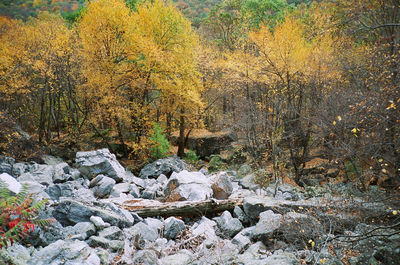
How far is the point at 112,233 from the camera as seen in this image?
203 inches

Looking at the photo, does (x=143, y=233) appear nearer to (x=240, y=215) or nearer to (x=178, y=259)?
(x=178, y=259)

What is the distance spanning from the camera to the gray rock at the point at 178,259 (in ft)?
14.8

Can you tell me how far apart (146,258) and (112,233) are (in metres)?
1.00

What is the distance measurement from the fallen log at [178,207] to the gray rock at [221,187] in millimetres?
1141

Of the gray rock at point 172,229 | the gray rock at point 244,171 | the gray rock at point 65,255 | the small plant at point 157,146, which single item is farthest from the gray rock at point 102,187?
the gray rock at point 244,171

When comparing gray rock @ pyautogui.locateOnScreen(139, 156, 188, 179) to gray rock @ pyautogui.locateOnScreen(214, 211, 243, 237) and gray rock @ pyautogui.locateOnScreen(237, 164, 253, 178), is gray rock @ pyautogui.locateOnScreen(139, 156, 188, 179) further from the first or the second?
gray rock @ pyautogui.locateOnScreen(214, 211, 243, 237)

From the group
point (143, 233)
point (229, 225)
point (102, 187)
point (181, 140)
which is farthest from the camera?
point (181, 140)

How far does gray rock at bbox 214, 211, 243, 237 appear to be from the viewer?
6.14 m

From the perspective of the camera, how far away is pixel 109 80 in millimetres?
13672

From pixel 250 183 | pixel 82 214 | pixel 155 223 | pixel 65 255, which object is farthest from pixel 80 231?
pixel 250 183

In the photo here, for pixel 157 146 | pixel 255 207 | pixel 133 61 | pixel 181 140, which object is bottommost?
A: pixel 181 140

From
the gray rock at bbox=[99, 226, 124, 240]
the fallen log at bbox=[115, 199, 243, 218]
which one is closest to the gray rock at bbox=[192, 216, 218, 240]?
the fallen log at bbox=[115, 199, 243, 218]

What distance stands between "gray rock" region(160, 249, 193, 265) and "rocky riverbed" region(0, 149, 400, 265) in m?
0.02

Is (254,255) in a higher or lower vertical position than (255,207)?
higher
